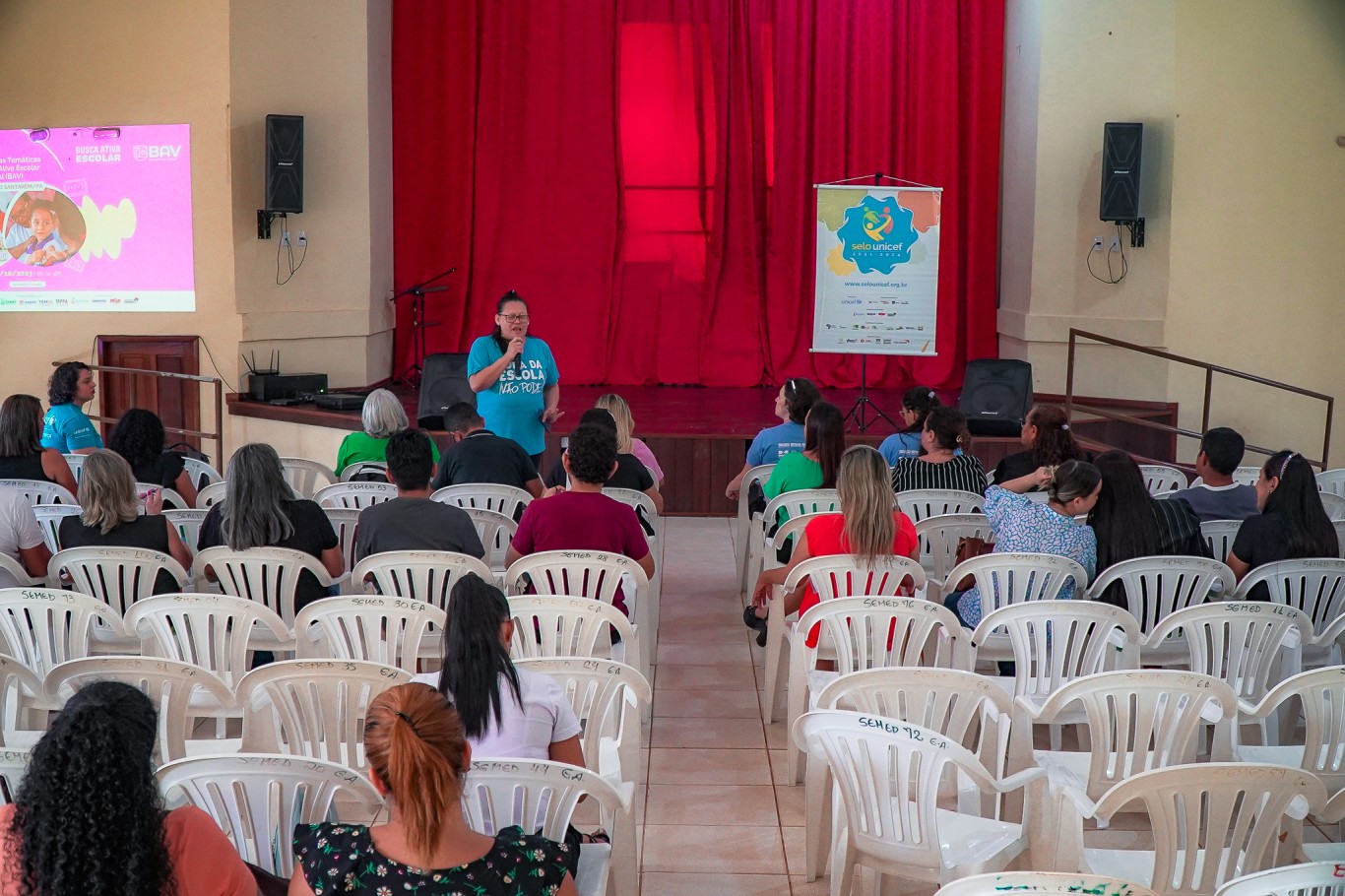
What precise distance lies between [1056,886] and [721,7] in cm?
976

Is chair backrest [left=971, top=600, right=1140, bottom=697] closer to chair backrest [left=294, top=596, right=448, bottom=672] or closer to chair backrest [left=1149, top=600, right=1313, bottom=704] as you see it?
chair backrest [left=1149, top=600, right=1313, bottom=704]

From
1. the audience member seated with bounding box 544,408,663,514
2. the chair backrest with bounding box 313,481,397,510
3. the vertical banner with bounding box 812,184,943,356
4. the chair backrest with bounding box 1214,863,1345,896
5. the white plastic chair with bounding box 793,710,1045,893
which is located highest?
the vertical banner with bounding box 812,184,943,356

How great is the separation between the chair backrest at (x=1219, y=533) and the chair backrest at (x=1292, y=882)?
10.4 feet

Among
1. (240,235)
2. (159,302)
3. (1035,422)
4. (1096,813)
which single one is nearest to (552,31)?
(240,235)

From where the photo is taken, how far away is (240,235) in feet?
30.9

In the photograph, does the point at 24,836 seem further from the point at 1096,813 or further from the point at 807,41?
the point at 807,41

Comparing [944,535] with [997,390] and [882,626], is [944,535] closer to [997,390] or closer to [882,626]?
[882,626]

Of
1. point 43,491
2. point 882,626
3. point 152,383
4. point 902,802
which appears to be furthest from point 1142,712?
point 152,383

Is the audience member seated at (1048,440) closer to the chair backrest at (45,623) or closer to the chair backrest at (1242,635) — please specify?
the chair backrest at (1242,635)

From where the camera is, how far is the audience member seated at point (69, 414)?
21.3 feet

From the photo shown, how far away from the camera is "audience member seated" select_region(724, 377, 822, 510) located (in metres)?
6.16

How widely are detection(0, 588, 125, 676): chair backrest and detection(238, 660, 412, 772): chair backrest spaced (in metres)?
0.79

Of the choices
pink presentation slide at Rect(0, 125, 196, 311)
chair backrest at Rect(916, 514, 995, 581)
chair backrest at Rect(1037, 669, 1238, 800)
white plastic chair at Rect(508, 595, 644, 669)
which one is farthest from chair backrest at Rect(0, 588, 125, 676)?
pink presentation slide at Rect(0, 125, 196, 311)

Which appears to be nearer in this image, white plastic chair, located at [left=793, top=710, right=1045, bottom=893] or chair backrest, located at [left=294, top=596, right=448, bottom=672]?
white plastic chair, located at [left=793, top=710, right=1045, bottom=893]
